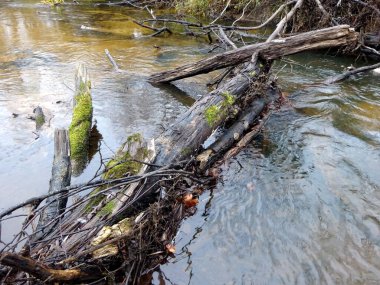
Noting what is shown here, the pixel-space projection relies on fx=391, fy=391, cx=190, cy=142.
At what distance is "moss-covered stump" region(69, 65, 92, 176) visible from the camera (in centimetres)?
532

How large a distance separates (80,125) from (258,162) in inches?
105

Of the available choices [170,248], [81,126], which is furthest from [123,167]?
[81,126]

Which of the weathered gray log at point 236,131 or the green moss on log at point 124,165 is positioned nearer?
the green moss on log at point 124,165

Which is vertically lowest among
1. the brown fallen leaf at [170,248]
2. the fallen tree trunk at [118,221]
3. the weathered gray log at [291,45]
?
the brown fallen leaf at [170,248]

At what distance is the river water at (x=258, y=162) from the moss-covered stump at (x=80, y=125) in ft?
0.58

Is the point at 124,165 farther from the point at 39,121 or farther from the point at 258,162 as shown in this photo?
the point at 39,121

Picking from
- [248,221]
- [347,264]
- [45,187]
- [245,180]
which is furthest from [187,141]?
[347,264]

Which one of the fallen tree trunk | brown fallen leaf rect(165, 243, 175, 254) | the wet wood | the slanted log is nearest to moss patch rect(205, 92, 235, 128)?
the slanted log

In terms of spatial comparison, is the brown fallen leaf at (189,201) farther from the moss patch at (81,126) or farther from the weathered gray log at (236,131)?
the moss patch at (81,126)

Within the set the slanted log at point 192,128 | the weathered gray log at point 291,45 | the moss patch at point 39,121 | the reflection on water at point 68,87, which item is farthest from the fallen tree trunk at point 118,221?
the moss patch at point 39,121

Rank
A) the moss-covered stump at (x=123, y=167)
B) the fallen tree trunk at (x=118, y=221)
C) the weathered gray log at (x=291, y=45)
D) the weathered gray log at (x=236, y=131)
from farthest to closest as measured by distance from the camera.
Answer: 1. the weathered gray log at (x=291, y=45)
2. the weathered gray log at (x=236, y=131)
3. the moss-covered stump at (x=123, y=167)
4. the fallen tree trunk at (x=118, y=221)

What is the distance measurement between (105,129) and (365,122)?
4.33 metres

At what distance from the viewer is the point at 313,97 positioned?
7578mm

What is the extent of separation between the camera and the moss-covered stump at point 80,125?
5.32 m
